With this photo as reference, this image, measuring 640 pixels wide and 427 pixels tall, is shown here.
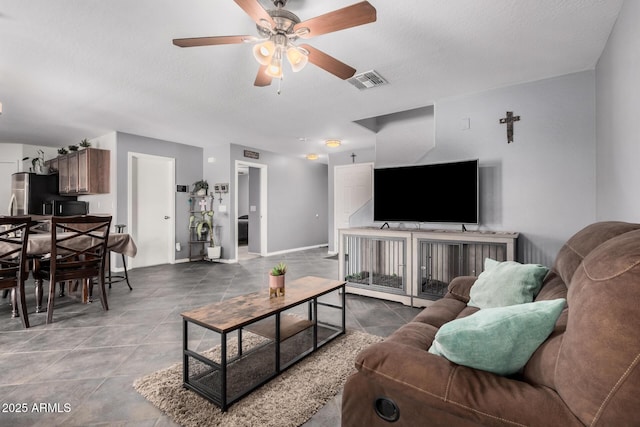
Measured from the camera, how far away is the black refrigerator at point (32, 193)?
5.73m

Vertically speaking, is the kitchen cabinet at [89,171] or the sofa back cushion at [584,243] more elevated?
the kitchen cabinet at [89,171]

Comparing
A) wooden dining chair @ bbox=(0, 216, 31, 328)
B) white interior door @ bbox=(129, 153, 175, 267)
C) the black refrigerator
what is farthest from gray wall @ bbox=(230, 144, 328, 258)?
the black refrigerator

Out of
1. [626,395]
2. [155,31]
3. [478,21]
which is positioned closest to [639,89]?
[478,21]

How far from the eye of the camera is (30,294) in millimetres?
3768

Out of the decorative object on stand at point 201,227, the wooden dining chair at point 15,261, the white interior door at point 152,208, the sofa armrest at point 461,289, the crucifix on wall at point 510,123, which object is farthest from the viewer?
the decorative object on stand at point 201,227

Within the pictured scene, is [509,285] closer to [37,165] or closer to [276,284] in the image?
[276,284]

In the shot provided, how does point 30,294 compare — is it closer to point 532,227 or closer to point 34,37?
point 34,37

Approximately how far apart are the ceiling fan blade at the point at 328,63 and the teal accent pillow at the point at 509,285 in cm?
173

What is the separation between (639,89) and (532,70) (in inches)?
54.7

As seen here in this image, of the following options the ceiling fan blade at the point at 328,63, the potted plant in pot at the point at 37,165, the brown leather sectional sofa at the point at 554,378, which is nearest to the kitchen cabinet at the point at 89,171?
the potted plant in pot at the point at 37,165

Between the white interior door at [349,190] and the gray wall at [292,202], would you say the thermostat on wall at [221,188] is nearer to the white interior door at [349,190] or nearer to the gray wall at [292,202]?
the gray wall at [292,202]

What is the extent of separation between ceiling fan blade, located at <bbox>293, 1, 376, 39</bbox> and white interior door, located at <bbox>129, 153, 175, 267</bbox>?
16.1 feet

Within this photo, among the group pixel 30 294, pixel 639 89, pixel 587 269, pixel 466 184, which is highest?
pixel 639 89

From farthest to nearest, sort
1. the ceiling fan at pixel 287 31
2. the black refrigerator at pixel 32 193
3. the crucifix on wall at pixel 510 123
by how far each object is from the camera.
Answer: the black refrigerator at pixel 32 193 < the crucifix on wall at pixel 510 123 < the ceiling fan at pixel 287 31
